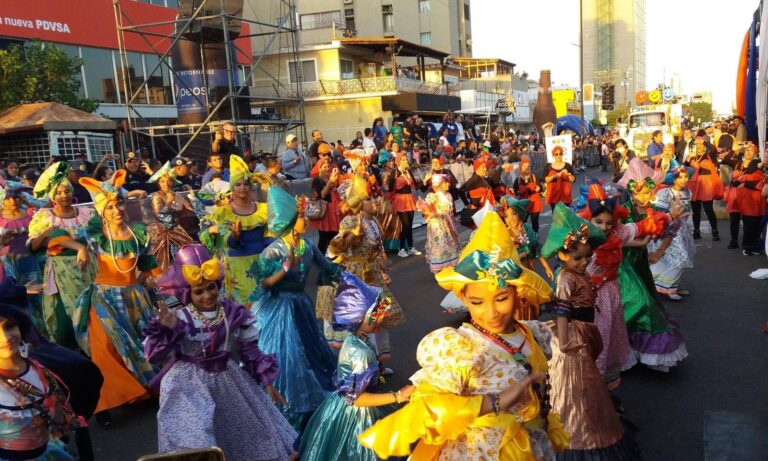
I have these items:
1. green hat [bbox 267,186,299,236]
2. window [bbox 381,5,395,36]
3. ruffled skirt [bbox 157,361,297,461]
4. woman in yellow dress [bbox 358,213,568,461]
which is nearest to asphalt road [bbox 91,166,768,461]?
ruffled skirt [bbox 157,361,297,461]

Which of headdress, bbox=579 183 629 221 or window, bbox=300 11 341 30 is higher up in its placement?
window, bbox=300 11 341 30

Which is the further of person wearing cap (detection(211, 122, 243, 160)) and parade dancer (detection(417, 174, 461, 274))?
person wearing cap (detection(211, 122, 243, 160))

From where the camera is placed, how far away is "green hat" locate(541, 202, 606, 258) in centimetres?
445

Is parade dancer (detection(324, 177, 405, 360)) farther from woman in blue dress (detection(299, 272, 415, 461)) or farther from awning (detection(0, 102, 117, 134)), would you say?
awning (detection(0, 102, 117, 134))

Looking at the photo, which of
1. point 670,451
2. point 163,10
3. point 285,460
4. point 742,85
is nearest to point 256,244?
point 285,460

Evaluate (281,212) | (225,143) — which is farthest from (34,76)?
(281,212)

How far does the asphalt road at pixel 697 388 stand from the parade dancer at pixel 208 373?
1543 mm

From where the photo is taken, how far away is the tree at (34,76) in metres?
16.8

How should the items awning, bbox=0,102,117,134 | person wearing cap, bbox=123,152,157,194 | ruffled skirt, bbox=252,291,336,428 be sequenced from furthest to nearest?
awning, bbox=0,102,117,134
person wearing cap, bbox=123,152,157,194
ruffled skirt, bbox=252,291,336,428

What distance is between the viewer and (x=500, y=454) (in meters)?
2.66

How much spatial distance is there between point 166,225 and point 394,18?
4675 cm

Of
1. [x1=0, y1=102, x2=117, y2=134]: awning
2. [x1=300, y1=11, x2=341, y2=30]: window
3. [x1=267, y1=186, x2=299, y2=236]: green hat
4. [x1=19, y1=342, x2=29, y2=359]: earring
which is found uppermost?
[x1=300, y1=11, x2=341, y2=30]: window

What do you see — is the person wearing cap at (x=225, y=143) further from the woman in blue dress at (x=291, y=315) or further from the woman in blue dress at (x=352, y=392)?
the woman in blue dress at (x=352, y=392)

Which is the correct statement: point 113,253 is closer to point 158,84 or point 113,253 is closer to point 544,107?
point 158,84
